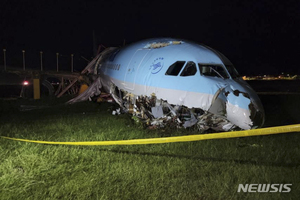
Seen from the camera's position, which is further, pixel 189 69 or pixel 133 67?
pixel 133 67

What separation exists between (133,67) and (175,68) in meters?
2.79

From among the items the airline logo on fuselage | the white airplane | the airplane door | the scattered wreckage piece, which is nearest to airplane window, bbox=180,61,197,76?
the white airplane

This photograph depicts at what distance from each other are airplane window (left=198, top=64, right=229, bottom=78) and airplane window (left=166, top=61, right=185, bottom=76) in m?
0.69

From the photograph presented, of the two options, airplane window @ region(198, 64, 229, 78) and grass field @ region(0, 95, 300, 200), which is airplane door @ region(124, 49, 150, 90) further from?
airplane window @ region(198, 64, 229, 78)

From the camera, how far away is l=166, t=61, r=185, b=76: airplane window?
912cm

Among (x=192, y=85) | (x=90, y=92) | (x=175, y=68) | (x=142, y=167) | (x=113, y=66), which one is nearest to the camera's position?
(x=142, y=167)

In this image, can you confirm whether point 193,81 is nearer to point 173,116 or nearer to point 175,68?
point 175,68

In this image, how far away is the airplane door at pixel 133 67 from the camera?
36.4 feet

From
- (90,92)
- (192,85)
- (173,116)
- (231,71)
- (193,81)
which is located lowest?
(90,92)

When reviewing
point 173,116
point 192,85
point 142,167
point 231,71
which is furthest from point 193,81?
point 142,167

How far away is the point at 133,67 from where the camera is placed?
11.5m

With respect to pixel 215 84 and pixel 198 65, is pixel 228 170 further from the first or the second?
pixel 198 65

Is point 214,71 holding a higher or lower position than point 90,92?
higher

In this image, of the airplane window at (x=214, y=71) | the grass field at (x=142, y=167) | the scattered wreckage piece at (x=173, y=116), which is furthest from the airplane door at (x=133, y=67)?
the airplane window at (x=214, y=71)
